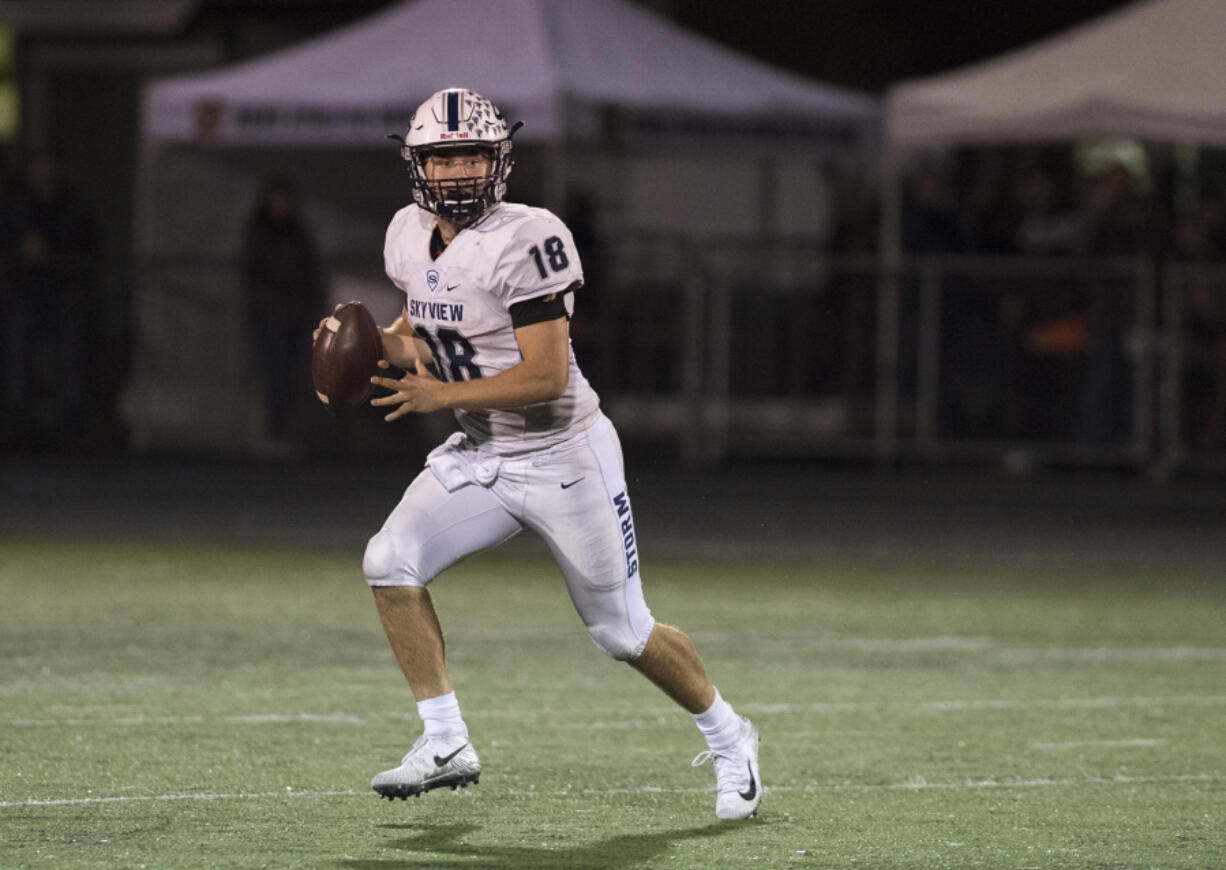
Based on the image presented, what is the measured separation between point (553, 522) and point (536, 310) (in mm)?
640

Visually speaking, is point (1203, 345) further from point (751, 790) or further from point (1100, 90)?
point (751, 790)

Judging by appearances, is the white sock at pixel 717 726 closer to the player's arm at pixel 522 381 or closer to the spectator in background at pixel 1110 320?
the player's arm at pixel 522 381

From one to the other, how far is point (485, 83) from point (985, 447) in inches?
184

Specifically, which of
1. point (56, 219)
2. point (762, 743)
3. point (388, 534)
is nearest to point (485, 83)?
point (56, 219)

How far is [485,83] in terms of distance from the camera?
18.0m

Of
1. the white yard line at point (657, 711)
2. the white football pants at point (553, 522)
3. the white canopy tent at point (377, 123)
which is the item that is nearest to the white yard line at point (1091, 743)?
the white yard line at point (657, 711)

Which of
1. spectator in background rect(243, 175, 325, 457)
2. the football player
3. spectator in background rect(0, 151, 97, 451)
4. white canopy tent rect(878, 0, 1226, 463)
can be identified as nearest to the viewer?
the football player

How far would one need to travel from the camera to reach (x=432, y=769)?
22.6 feet

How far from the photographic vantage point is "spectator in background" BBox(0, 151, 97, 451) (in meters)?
19.0

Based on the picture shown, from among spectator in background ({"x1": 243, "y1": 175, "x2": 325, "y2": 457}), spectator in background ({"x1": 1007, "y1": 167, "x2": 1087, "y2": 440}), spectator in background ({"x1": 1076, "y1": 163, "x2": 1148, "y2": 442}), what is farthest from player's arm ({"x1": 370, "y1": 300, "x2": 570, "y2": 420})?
spectator in background ({"x1": 243, "y1": 175, "x2": 325, "y2": 457})

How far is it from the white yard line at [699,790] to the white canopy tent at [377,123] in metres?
10.4

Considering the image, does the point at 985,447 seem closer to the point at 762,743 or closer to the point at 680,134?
the point at 680,134

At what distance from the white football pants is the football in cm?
36

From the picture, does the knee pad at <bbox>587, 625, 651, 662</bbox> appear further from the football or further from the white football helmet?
the white football helmet
